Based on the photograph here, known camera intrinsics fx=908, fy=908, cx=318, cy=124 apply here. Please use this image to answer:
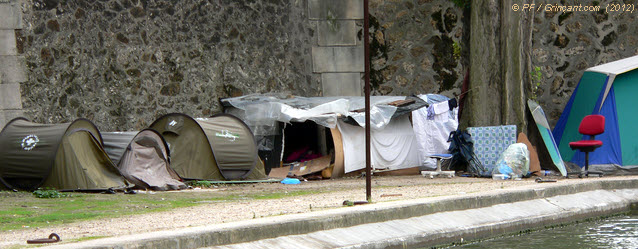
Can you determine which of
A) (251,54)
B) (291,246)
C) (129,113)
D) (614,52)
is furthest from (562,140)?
(291,246)

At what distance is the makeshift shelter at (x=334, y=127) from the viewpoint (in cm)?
1434

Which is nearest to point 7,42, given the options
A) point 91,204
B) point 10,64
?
point 10,64

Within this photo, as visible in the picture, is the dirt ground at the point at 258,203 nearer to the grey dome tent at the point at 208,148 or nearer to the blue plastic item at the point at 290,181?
the blue plastic item at the point at 290,181

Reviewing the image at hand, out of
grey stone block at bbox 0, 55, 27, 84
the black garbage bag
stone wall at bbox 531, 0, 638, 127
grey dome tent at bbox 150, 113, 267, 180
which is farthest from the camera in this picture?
stone wall at bbox 531, 0, 638, 127

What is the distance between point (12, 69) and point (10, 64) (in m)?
0.07

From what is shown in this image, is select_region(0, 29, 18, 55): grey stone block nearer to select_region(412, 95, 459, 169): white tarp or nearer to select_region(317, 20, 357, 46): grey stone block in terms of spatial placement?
Result: select_region(317, 20, 357, 46): grey stone block

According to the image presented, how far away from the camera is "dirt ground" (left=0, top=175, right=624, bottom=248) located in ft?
23.0

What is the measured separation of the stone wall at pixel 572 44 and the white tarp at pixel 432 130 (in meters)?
2.51

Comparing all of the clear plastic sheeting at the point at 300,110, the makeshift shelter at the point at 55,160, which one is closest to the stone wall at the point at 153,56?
the clear plastic sheeting at the point at 300,110

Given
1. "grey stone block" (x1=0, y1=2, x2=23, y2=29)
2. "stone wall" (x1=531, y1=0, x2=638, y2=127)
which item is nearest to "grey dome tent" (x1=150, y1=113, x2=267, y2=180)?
"grey stone block" (x1=0, y1=2, x2=23, y2=29)

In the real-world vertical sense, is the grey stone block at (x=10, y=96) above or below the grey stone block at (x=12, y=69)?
below

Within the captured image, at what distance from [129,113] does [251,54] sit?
2.60m

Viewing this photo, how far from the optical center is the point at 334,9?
16547mm

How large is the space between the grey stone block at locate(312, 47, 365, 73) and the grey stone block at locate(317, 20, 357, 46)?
0.11 m
